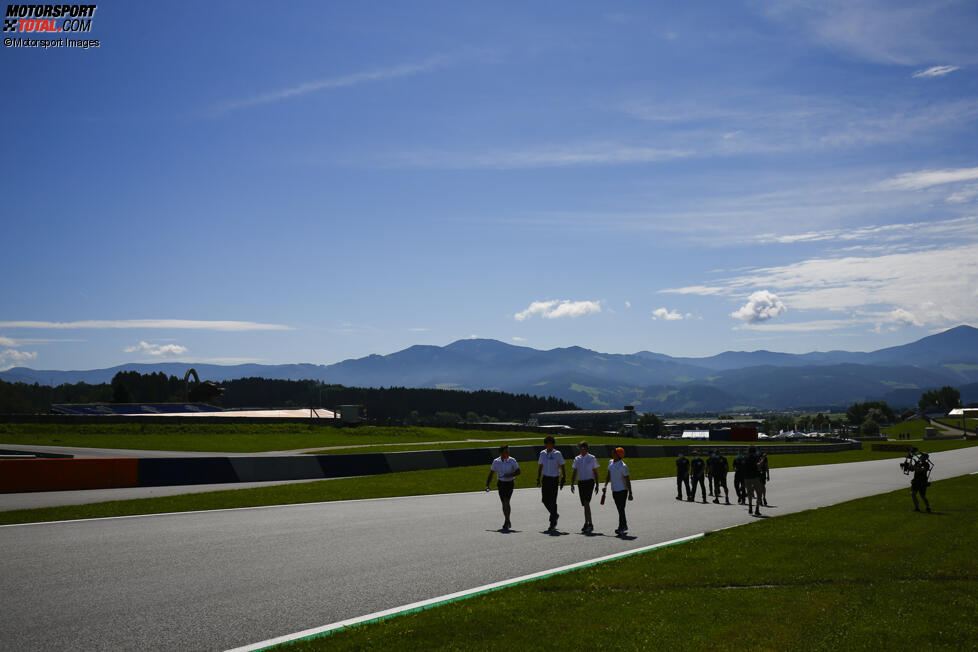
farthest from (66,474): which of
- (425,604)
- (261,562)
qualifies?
(425,604)

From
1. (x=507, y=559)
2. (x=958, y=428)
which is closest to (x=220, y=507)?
(x=507, y=559)

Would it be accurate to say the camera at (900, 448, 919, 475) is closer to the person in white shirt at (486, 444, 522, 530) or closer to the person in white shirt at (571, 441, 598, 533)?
the person in white shirt at (571, 441, 598, 533)

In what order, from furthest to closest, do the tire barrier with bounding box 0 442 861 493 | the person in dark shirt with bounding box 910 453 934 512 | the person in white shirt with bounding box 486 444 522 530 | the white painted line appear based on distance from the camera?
the tire barrier with bounding box 0 442 861 493 → the person in dark shirt with bounding box 910 453 934 512 → the person in white shirt with bounding box 486 444 522 530 → the white painted line

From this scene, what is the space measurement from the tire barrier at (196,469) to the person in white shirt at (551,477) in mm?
10038

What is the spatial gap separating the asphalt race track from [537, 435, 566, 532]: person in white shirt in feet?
1.79

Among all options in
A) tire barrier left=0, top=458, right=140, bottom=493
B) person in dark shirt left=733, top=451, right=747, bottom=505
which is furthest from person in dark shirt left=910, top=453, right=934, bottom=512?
tire barrier left=0, top=458, right=140, bottom=493

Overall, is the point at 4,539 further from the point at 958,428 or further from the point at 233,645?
the point at 958,428

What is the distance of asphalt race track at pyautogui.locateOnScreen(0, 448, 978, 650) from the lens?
26.0ft

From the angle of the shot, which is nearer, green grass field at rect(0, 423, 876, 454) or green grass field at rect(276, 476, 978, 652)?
green grass field at rect(276, 476, 978, 652)

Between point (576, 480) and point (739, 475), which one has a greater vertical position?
point (576, 480)

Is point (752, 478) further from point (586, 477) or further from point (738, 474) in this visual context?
point (586, 477)

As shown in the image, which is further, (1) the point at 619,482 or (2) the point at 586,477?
(2) the point at 586,477

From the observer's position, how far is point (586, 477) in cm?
1623

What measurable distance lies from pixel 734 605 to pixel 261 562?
6638mm
